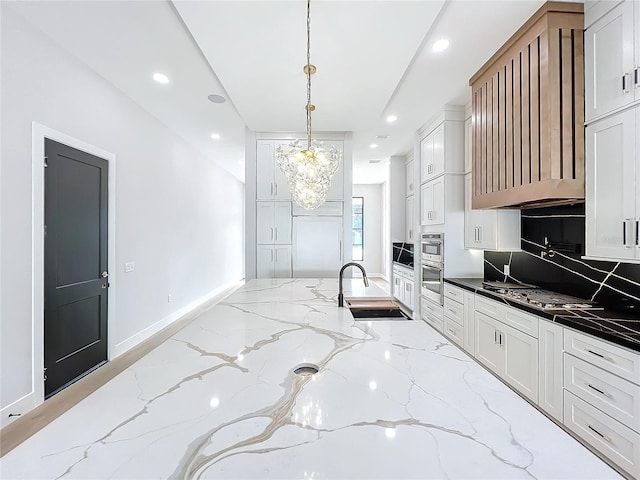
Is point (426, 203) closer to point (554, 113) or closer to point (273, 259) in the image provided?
point (554, 113)

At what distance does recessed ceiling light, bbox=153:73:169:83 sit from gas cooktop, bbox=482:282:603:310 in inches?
150

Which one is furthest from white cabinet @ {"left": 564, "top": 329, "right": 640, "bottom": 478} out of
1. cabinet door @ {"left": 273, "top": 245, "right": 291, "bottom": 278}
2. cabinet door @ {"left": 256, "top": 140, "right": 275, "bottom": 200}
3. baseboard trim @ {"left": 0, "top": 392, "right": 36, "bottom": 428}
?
baseboard trim @ {"left": 0, "top": 392, "right": 36, "bottom": 428}

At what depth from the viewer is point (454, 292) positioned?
3350mm

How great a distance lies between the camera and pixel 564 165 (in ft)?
6.60

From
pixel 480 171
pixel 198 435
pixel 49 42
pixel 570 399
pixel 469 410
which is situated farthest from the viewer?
pixel 480 171

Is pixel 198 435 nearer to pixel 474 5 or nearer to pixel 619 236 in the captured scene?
pixel 619 236

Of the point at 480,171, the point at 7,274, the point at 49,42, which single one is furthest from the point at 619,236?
A: the point at 49,42

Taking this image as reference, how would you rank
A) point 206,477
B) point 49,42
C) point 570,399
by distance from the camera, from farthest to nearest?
1. point 49,42
2. point 570,399
3. point 206,477

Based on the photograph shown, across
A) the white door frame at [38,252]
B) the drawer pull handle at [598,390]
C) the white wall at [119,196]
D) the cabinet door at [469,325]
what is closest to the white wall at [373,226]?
the white wall at [119,196]

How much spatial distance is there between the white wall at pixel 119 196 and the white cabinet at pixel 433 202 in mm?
3845

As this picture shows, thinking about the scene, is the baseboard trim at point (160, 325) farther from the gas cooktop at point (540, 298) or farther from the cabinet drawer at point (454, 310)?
the gas cooktop at point (540, 298)

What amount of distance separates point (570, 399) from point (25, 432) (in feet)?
12.0

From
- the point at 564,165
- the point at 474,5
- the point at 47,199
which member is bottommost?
the point at 47,199

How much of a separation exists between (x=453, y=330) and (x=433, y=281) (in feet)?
2.37
